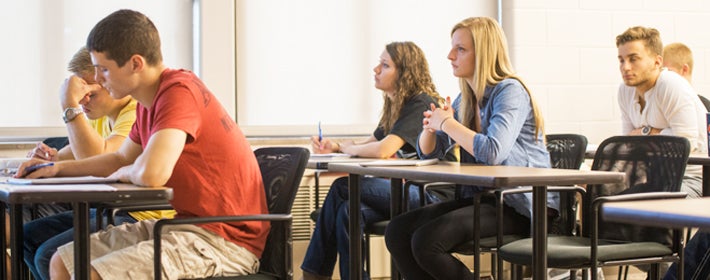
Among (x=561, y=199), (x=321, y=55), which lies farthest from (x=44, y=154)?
(x=321, y=55)

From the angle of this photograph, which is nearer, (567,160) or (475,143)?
(475,143)

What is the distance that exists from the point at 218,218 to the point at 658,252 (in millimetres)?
1275

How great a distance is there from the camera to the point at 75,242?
217 centimetres

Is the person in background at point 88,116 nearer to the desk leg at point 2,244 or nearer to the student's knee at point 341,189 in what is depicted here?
the desk leg at point 2,244

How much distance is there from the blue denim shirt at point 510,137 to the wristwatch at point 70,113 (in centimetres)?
135

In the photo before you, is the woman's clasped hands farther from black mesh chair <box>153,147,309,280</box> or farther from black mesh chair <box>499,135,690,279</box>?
black mesh chair <box>153,147,309,280</box>

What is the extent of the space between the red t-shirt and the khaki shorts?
0.13ft

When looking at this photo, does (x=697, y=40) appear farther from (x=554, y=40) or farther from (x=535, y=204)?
(x=535, y=204)

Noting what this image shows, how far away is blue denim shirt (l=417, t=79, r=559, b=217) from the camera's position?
3.01 m

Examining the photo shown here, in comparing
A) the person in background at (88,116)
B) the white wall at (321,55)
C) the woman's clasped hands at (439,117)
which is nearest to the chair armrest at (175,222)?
the person in background at (88,116)

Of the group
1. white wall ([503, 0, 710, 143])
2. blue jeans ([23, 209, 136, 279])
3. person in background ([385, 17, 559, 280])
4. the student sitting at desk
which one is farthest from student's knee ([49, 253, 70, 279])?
white wall ([503, 0, 710, 143])

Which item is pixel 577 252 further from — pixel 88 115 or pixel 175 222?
pixel 88 115

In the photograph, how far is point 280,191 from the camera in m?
2.62

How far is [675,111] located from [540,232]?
1.98 meters
